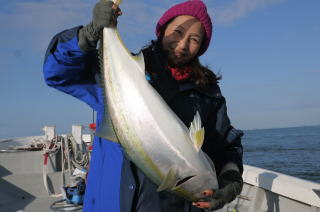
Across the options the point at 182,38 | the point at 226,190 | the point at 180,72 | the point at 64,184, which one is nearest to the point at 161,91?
the point at 180,72

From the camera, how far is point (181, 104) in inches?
79.2

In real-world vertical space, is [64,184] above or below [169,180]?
below

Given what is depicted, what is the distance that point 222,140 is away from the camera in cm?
212

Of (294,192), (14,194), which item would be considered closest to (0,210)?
(14,194)

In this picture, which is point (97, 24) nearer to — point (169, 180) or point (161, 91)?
point (161, 91)

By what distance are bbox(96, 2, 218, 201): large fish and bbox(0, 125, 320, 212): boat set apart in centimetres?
302

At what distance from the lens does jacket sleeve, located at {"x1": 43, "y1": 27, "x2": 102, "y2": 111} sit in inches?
65.5

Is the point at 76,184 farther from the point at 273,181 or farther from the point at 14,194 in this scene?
the point at 273,181

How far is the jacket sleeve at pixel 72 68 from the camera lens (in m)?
1.66

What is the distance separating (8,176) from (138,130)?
20.6 feet

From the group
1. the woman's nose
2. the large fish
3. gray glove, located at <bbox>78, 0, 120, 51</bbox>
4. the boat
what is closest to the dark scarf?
the woman's nose

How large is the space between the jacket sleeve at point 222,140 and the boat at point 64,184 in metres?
2.40

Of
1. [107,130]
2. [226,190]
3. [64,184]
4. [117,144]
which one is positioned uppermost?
[107,130]

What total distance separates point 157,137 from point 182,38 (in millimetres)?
816
